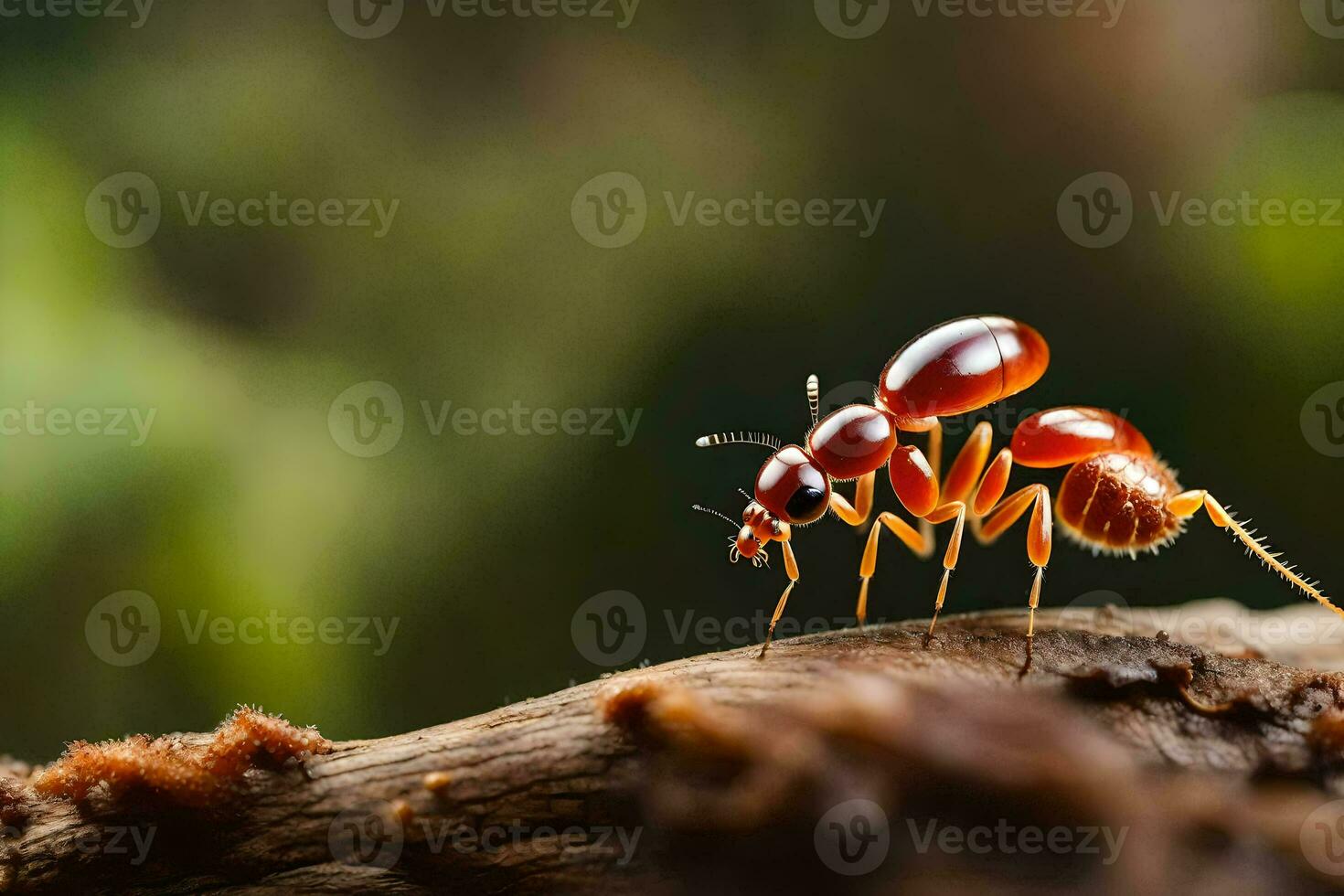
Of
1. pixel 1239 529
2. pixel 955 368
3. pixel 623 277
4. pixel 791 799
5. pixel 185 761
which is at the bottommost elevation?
pixel 791 799

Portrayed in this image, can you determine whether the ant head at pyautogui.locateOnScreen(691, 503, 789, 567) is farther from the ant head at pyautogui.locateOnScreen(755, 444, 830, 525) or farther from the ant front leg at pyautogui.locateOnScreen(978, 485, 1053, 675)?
the ant front leg at pyautogui.locateOnScreen(978, 485, 1053, 675)

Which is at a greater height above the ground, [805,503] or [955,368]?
[955,368]

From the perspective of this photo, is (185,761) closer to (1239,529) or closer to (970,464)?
(970,464)

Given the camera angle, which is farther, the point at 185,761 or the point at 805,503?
the point at 805,503

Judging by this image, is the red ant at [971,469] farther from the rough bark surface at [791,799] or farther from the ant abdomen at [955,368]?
the rough bark surface at [791,799]

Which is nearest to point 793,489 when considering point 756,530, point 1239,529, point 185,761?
point 756,530

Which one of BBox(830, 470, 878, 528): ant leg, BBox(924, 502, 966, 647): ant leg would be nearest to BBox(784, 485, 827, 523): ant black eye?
BBox(830, 470, 878, 528): ant leg
